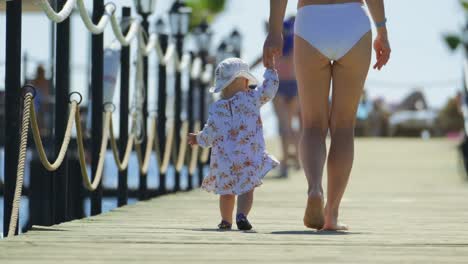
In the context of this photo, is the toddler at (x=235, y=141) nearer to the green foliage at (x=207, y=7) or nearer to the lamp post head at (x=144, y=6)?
the lamp post head at (x=144, y=6)

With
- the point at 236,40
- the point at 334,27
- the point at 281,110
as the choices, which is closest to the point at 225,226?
the point at 334,27

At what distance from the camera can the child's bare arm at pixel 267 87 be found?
7.57 metres

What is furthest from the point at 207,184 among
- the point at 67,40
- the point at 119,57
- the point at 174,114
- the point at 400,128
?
the point at 400,128

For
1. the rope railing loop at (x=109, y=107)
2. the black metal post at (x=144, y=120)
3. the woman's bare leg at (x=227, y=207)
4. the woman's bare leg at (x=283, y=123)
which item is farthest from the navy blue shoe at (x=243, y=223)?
the woman's bare leg at (x=283, y=123)

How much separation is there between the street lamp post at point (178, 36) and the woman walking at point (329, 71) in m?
6.60

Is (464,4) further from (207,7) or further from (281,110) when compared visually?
(281,110)

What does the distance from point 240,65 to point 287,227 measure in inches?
34.3

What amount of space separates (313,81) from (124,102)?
12.7ft

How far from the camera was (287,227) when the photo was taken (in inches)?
309

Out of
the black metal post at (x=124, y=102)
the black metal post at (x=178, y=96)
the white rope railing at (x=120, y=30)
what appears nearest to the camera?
the white rope railing at (x=120, y=30)

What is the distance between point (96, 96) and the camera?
32.1ft

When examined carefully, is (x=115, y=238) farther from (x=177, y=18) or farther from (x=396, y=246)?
(x=177, y=18)

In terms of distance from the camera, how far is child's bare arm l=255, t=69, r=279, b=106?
757cm

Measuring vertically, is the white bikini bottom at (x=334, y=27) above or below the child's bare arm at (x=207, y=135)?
above
